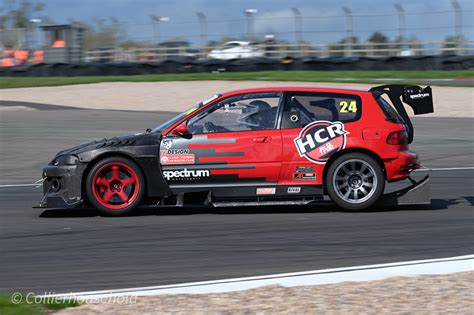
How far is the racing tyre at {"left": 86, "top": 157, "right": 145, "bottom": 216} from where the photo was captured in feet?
30.5

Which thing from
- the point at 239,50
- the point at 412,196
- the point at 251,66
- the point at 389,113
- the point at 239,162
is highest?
the point at 239,50

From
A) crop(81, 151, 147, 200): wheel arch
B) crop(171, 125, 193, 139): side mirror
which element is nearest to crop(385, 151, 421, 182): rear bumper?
crop(171, 125, 193, 139): side mirror

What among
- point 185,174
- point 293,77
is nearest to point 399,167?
point 185,174

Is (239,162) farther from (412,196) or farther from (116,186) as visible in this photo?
(412,196)

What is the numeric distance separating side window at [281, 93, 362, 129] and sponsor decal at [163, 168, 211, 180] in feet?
3.48

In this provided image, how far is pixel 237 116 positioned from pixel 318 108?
93 cm

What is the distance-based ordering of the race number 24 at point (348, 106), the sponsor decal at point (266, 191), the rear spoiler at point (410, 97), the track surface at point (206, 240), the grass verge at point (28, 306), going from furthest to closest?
the rear spoiler at point (410, 97), the race number 24 at point (348, 106), the sponsor decal at point (266, 191), the track surface at point (206, 240), the grass verge at point (28, 306)

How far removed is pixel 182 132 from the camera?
9.32m

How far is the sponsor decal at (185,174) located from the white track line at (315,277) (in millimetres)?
2910

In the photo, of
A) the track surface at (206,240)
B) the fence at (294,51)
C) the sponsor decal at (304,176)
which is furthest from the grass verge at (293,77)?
the sponsor decal at (304,176)

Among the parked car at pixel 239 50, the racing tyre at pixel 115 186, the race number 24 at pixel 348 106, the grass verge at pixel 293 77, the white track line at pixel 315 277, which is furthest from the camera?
the parked car at pixel 239 50

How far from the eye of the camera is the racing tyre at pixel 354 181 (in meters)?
9.34

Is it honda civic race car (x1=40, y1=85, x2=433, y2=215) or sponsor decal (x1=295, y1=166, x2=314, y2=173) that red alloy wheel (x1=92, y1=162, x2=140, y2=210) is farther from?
sponsor decal (x1=295, y1=166, x2=314, y2=173)

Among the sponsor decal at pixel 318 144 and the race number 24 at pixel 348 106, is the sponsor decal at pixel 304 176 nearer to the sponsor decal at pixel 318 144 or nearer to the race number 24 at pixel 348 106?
the sponsor decal at pixel 318 144
